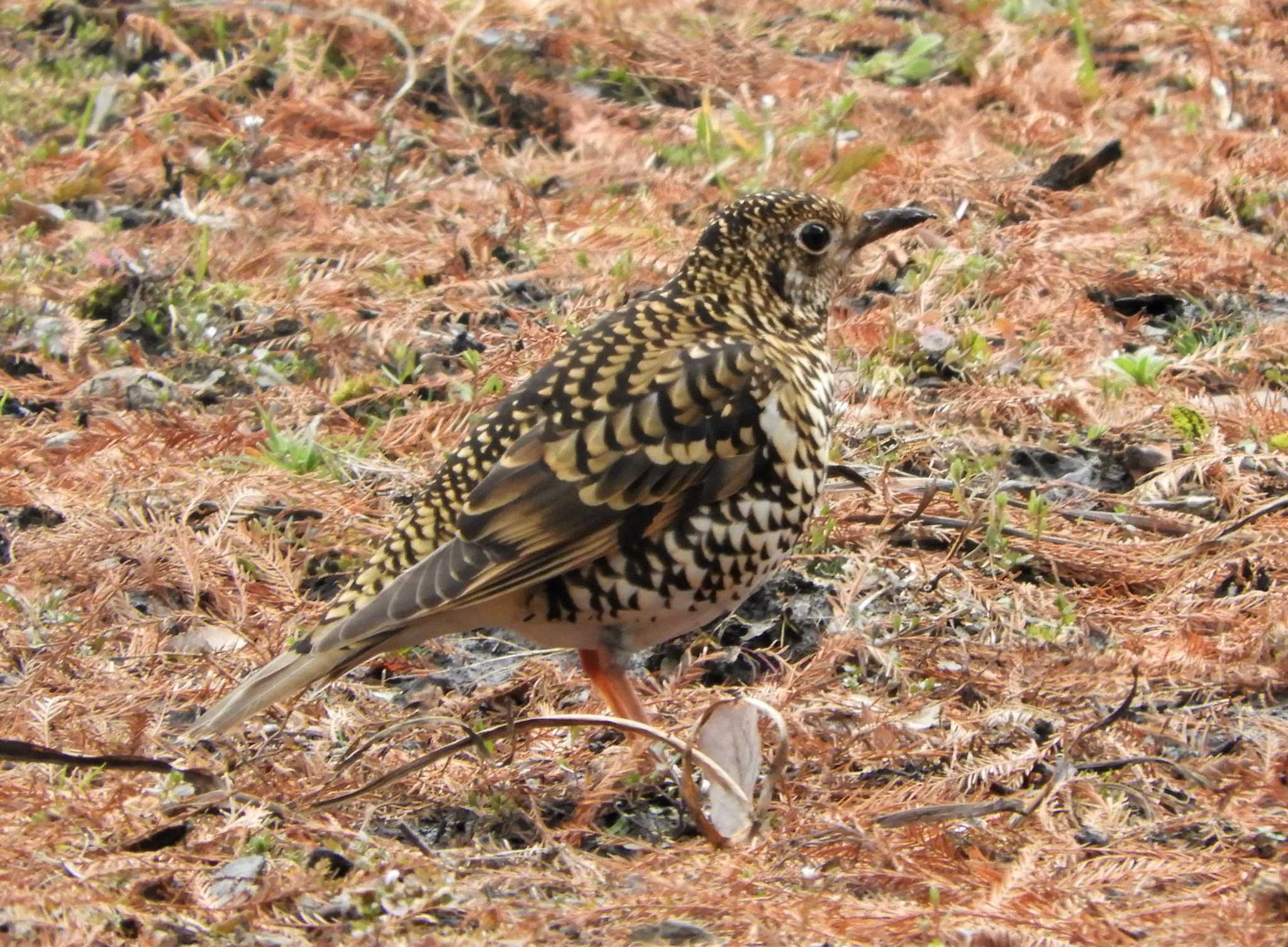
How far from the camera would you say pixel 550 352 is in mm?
6789

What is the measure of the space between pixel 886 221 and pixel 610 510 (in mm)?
1324

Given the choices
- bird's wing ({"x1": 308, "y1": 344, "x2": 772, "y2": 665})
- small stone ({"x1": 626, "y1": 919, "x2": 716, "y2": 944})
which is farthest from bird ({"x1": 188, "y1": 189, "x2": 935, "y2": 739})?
small stone ({"x1": 626, "y1": 919, "x2": 716, "y2": 944})

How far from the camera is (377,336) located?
707 cm

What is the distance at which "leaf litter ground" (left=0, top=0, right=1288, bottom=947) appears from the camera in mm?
3873

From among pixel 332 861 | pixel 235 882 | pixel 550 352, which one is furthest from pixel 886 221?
pixel 235 882

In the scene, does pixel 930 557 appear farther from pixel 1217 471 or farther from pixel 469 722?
pixel 469 722

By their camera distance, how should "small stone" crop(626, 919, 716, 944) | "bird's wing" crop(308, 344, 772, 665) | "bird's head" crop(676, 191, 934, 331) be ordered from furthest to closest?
"bird's head" crop(676, 191, 934, 331) → "bird's wing" crop(308, 344, 772, 665) → "small stone" crop(626, 919, 716, 944)

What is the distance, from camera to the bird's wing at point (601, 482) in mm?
4395

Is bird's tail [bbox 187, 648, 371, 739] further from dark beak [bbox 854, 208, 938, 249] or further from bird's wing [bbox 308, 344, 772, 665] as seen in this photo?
dark beak [bbox 854, 208, 938, 249]

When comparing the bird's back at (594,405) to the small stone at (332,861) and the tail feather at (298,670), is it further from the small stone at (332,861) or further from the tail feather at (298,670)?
the small stone at (332,861)

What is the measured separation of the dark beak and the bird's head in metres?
0.09

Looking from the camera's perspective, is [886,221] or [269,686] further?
[886,221]

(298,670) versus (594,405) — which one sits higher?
(594,405)

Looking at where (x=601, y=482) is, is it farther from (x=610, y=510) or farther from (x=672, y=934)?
(x=672, y=934)
